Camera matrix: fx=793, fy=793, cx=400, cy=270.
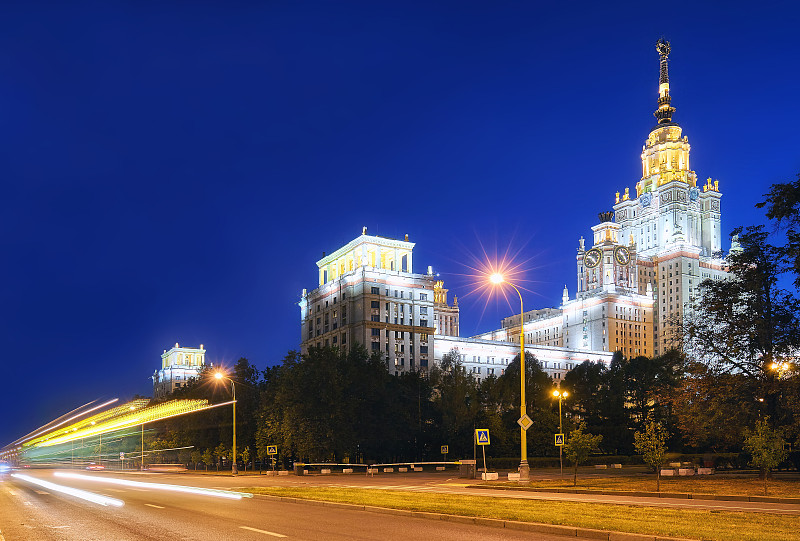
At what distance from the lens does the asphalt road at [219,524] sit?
1870 cm

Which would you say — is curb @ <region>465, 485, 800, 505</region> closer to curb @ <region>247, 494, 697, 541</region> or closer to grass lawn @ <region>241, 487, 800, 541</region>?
grass lawn @ <region>241, 487, 800, 541</region>

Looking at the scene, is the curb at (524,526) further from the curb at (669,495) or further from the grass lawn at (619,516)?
the curb at (669,495)

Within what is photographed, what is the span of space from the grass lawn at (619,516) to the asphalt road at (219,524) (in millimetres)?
1662

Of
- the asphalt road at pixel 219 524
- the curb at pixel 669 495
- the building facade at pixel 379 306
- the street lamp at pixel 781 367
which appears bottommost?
the curb at pixel 669 495

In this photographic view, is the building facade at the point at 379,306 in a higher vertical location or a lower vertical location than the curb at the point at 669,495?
higher

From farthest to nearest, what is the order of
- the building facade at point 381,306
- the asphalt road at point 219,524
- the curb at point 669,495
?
the building facade at point 381,306
the curb at point 669,495
the asphalt road at point 219,524

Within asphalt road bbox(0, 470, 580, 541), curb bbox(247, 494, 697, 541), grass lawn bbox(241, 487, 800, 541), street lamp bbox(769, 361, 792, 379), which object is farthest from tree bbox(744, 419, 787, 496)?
asphalt road bbox(0, 470, 580, 541)

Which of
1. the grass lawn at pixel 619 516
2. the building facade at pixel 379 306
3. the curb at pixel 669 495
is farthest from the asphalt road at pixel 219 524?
the building facade at pixel 379 306

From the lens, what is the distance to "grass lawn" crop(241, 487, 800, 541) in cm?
1795

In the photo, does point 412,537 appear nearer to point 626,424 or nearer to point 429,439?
point 429,439

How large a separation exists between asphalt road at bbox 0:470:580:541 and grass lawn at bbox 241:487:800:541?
166cm

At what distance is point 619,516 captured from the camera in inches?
877

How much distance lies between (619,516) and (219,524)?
11.1 metres

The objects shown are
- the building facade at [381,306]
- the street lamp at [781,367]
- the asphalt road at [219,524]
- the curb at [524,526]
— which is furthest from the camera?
the building facade at [381,306]
